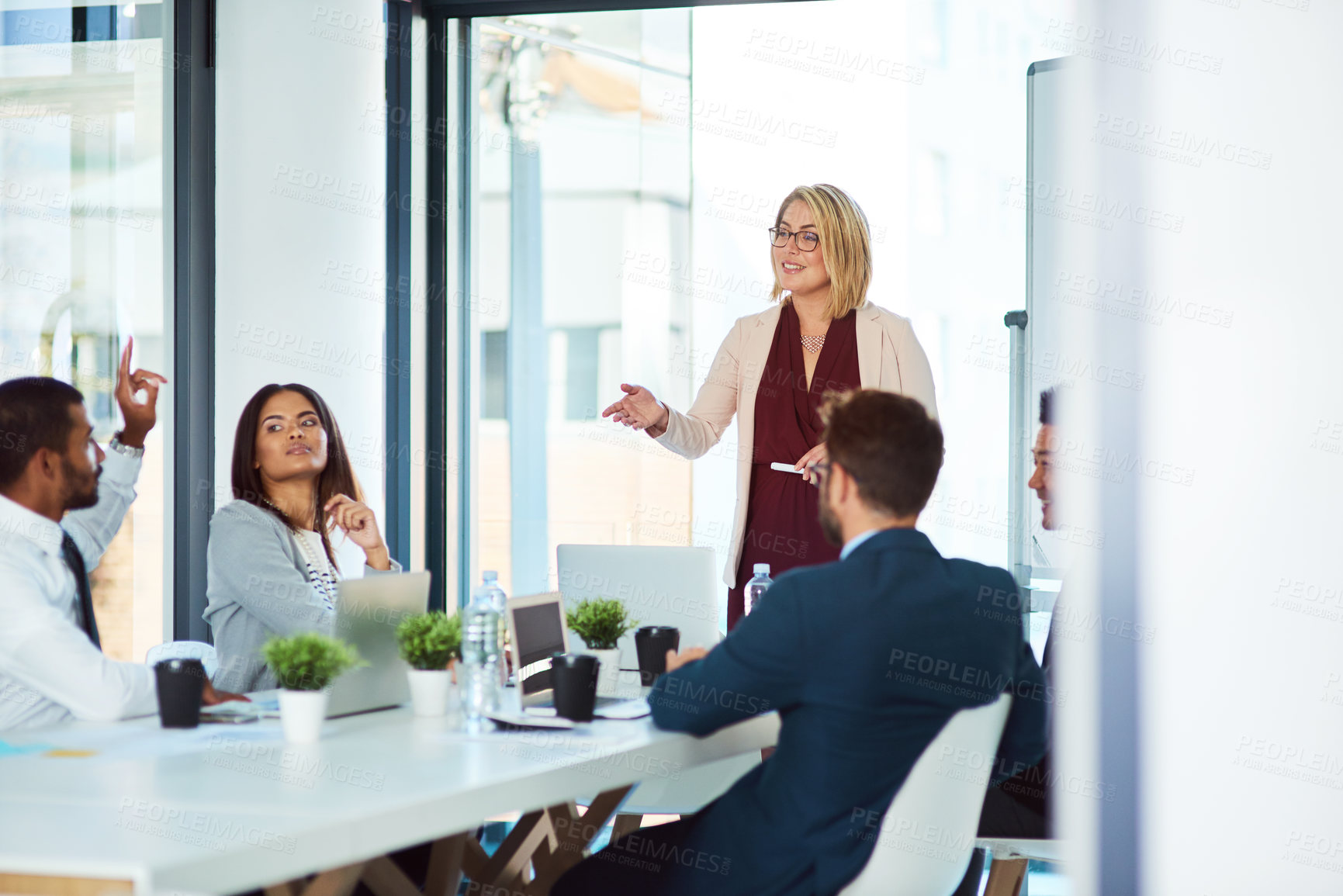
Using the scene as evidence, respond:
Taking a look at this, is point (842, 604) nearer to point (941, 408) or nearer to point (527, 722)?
point (527, 722)

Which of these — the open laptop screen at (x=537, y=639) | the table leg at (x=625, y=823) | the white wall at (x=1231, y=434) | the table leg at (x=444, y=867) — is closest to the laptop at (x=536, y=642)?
the open laptop screen at (x=537, y=639)

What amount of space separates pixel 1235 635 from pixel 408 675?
1.26 meters

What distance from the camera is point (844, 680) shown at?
1835 mm

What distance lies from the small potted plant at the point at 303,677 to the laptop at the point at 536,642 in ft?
1.33

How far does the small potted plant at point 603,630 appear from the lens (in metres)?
2.50

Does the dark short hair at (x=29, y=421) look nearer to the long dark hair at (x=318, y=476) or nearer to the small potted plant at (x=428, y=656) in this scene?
the long dark hair at (x=318, y=476)

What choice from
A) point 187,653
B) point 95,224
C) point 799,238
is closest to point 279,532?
point 187,653

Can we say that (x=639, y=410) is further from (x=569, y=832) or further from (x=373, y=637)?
(x=373, y=637)

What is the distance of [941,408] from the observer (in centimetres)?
431

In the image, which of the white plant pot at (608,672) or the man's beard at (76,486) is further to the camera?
the white plant pot at (608,672)

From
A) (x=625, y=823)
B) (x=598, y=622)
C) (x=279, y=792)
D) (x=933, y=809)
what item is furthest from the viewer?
(x=625, y=823)

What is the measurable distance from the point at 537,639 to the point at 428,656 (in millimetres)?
262

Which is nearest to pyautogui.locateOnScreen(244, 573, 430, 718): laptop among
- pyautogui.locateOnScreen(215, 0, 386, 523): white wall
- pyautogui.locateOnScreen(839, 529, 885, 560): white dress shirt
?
pyautogui.locateOnScreen(839, 529, 885, 560): white dress shirt

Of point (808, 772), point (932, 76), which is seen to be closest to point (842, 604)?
point (808, 772)
